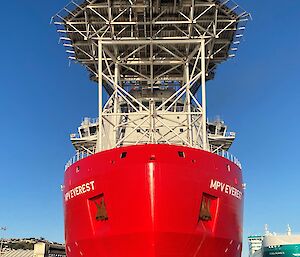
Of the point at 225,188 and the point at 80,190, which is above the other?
the point at 80,190

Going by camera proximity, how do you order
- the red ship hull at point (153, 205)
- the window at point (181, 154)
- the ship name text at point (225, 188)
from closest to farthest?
the red ship hull at point (153, 205)
the window at point (181, 154)
the ship name text at point (225, 188)

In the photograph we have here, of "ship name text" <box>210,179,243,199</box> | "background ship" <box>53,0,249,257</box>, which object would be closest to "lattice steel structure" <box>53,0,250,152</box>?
"background ship" <box>53,0,249,257</box>

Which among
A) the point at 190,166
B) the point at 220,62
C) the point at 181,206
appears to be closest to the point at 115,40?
the point at 220,62

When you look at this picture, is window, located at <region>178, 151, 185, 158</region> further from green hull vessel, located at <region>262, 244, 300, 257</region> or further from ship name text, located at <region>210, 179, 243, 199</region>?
green hull vessel, located at <region>262, 244, 300, 257</region>

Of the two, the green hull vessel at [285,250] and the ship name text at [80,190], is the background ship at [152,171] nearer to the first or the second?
the ship name text at [80,190]

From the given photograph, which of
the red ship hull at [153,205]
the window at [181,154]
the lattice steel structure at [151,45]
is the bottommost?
the red ship hull at [153,205]

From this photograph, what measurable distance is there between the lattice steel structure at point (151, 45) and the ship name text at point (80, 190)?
121 inches

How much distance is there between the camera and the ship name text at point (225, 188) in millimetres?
14820

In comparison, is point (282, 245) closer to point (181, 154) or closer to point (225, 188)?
point (225, 188)

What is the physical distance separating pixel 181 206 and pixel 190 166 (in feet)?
5.13

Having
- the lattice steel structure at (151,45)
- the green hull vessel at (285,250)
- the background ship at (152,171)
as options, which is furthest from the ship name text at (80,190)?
the green hull vessel at (285,250)

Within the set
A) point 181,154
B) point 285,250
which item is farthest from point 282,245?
point 181,154

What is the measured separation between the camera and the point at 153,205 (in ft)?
43.7

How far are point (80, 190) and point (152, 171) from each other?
362cm
